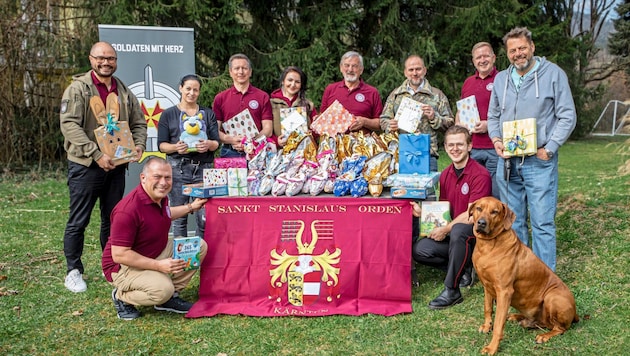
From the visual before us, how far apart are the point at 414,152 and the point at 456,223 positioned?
2.10 ft

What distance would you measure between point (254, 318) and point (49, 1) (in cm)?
946

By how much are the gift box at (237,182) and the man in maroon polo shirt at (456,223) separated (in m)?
1.32

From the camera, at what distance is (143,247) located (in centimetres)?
387

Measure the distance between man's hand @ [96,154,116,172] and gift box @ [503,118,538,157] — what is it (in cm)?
318

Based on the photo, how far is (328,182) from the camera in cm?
419

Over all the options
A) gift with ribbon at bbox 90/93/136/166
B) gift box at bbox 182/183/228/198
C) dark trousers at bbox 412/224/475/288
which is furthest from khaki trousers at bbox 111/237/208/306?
dark trousers at bbox 412/224/475/288

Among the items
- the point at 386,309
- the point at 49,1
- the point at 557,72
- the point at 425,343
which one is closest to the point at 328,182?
the point at 386,309

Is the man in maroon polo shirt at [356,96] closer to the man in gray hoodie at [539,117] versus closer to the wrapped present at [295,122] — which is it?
the wrapped present at [295,122]

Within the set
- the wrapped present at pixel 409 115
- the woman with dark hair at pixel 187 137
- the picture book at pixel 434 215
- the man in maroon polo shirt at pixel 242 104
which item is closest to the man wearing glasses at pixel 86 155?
the woman with dark hair at pixel 187 137

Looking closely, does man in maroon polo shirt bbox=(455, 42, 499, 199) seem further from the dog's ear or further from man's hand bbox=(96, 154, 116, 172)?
man's hand bbox=(96, 154, 116, 172)

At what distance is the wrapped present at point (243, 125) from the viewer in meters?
4.92

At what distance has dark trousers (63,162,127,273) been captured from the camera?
4422mm

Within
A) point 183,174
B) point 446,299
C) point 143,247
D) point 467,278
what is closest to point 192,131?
point 183,174

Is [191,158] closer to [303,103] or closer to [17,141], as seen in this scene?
[303,103]
